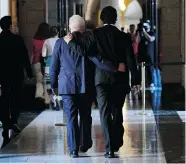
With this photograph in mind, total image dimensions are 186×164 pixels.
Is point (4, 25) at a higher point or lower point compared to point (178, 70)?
higher

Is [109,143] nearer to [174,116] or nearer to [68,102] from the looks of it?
[68,102]

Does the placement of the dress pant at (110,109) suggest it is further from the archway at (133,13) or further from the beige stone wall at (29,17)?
the archway at (133,13)

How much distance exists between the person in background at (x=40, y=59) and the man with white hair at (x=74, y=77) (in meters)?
5.96

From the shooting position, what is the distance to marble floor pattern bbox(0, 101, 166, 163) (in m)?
8.70

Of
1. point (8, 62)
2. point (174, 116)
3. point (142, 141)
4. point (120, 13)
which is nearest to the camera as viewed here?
point (142, 141)

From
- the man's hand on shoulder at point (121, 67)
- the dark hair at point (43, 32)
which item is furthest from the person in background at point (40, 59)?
the man's hand on shoulder at point (121, 67)

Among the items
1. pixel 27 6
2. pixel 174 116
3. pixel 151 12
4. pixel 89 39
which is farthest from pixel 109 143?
pixel 151 12

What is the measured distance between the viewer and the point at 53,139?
10.4 meters

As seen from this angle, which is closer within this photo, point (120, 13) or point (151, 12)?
point (151, 12)

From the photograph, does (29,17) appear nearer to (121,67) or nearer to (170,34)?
(170,34)

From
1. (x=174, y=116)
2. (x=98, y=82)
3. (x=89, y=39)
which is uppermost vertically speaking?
(x=89, y=39)

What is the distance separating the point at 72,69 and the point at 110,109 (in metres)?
0.70

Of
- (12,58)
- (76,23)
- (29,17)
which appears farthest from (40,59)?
(29,17)

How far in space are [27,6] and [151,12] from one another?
4.37 m
